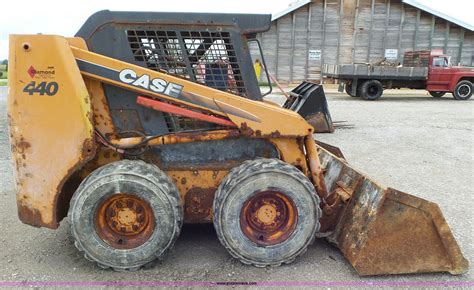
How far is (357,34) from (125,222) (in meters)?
23.4

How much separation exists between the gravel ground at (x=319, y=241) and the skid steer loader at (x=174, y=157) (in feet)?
0.50

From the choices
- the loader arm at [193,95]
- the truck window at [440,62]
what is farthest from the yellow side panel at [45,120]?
the truck window at [440,62]

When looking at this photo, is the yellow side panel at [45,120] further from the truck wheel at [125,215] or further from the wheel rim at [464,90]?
the wheel rim at [464,90]

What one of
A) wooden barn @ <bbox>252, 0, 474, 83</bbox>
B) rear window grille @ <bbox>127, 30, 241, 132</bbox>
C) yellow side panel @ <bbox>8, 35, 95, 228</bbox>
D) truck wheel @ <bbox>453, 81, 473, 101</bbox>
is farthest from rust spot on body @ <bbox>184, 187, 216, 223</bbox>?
wooden barn @ <bbox>252, 0, 474, 83</bbox>

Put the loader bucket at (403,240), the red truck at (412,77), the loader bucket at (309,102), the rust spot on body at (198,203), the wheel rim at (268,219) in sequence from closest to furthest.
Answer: the loader bucket at (403,240) < the wheel rim at (268,219) < the rust spot on body at (198,203) < the loader bucket at (309,102) < the red truck at (412,77)

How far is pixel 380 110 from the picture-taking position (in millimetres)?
14539

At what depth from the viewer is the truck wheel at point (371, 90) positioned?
17.9 m

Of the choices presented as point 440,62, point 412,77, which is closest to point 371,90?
point 412,77

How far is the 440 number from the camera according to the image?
3088 mm

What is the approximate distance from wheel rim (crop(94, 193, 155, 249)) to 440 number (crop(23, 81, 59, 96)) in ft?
3.17

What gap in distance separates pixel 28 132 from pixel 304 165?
2299 millimetres

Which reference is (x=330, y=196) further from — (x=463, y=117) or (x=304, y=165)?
(x=463, y=117)

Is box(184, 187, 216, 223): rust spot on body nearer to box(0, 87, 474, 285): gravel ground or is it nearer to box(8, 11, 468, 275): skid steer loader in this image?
box(8, 11, 468, 275): skid steer loader

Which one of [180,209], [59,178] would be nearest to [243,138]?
[180,209]
